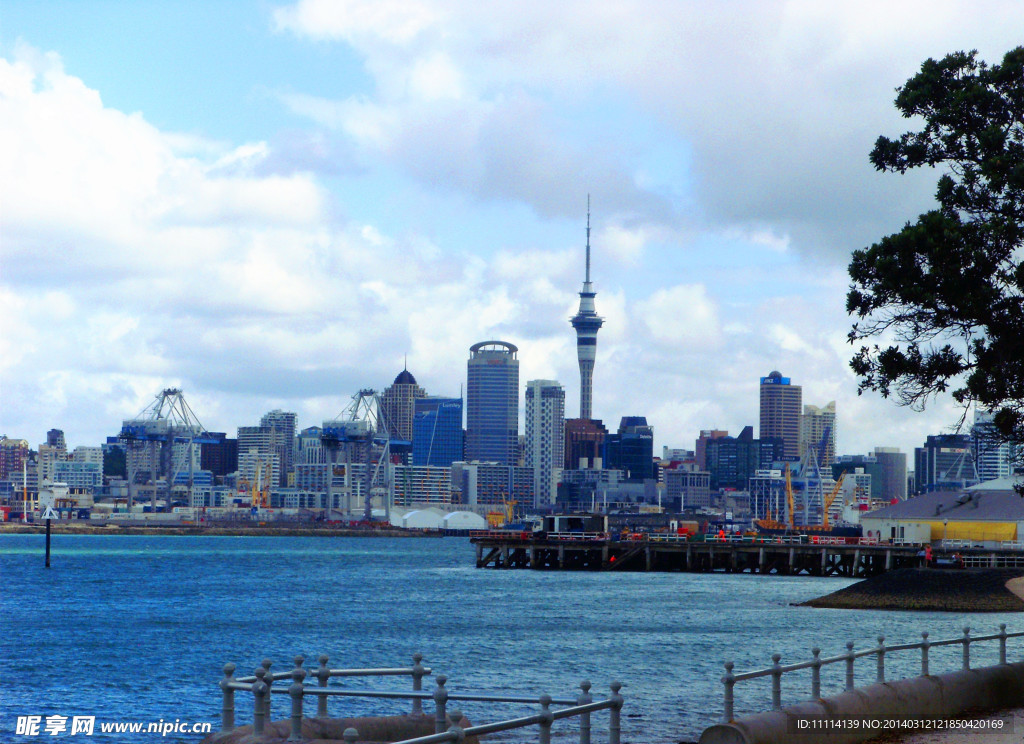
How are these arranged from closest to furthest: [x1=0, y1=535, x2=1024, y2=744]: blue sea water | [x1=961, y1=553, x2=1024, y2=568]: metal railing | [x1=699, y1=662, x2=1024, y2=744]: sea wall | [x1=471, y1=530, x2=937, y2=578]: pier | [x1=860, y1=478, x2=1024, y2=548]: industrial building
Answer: [x1=699, y1=662, x2=1024, y2=744]: sea wall → [x1=0, y1=535, x2=1024, y2=744]: blue sea water → [x1=961, y1=553, x2=1024, y2=568]: metal railing → [x1=471, y1=530, x2=937, y2=578]: pier → [x1=860, y1=478, x2=1024, y2=548]: industrial building

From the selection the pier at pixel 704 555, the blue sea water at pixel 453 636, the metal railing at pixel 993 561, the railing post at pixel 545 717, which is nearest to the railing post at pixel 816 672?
the railing post at pixel 545 717

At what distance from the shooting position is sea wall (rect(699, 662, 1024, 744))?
17.5m

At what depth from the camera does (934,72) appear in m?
24.1

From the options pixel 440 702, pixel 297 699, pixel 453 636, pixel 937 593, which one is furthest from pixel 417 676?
pixel 937 593

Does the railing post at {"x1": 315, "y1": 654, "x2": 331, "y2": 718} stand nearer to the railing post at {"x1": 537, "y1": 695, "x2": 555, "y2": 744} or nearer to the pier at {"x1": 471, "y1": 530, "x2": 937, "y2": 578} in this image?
the railing post at {"x1": 537, "y1": 695, "x2": 555, "y2": 744}

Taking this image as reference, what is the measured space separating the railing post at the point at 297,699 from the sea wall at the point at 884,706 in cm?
515

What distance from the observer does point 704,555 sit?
11375 centimetres

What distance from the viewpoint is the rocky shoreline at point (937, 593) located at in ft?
238

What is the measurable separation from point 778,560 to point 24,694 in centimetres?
8046

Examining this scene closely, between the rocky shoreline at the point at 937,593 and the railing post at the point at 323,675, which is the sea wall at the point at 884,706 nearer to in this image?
the railing post at the point at 323,675

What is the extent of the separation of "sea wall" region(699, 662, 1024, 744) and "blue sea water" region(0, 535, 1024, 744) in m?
7.56

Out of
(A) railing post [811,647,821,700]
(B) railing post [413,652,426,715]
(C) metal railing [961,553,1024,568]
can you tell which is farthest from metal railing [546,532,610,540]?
(B) railing post [413,652,426,715]

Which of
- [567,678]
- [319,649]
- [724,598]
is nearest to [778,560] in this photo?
[724,598]

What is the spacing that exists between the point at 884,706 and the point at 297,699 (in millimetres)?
9420
